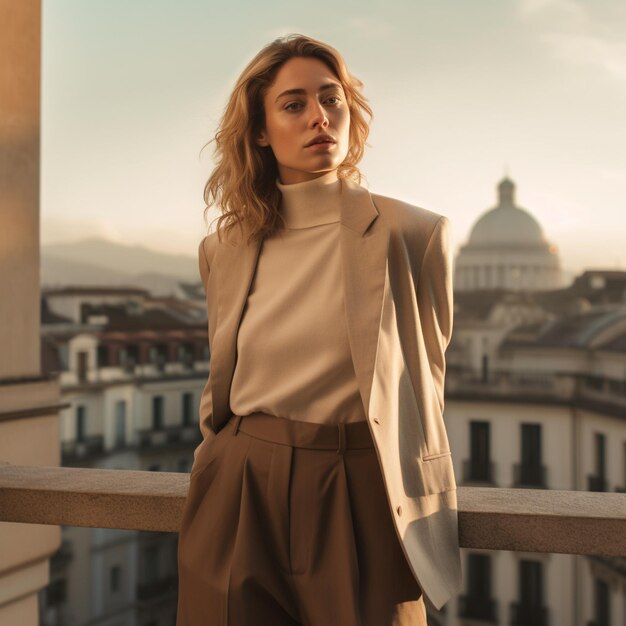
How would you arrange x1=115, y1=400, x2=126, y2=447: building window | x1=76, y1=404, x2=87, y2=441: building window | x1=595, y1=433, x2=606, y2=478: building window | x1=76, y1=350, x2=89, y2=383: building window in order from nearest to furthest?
x1=595, y1=433, x2=606, y2=478: building window < x1=76, y1=404, x2=87, y2=441: building window < x1=76, y1=350, x2=89, y2=383: building window < x1=115, y1=400, x2=126, y2=447: building window

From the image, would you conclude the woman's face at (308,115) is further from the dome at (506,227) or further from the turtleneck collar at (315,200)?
the dome at (506,227)

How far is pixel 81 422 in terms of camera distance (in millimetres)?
20641

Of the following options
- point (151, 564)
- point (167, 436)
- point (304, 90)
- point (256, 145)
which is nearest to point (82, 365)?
point (167, 436)

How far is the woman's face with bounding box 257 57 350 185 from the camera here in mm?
989

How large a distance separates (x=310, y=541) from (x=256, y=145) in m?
0.46

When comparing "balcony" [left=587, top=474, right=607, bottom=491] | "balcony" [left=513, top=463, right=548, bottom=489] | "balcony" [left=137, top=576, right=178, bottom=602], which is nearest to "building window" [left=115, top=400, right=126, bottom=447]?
"balcony" [left=137, top=576, right=178, bottom=602]

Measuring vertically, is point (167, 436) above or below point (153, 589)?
above

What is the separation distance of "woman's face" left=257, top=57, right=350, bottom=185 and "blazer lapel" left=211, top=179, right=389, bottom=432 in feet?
0.15

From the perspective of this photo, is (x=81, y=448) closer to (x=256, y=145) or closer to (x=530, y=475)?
(x=530, y=475)

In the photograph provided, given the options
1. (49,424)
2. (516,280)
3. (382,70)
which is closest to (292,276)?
(49,424)

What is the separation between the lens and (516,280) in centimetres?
3212

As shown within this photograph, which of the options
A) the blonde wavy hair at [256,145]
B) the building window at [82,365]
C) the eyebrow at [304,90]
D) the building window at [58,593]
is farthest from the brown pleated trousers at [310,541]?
the building window at [82,365]

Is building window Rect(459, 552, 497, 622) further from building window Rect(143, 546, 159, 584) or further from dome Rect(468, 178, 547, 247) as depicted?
dome Rect(468, 178, 547, 247)

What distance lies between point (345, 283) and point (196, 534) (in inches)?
12.6
